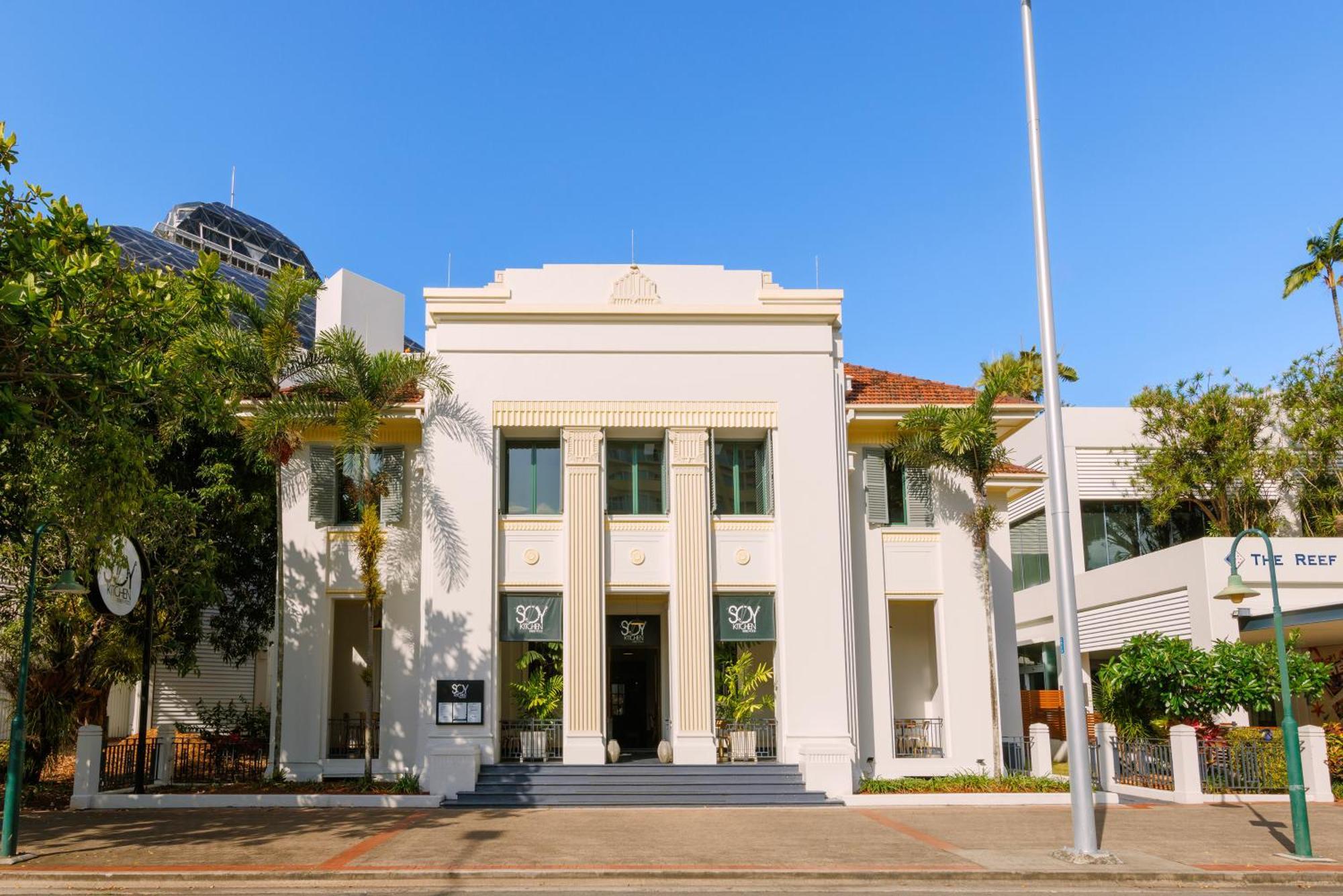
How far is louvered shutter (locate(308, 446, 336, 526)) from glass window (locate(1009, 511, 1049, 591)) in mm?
23551

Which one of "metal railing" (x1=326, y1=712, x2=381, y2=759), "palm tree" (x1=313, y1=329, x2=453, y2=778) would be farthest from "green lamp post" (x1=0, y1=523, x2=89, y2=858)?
"metal railing" (x1=326, y1=712, x2=381, y2=759)

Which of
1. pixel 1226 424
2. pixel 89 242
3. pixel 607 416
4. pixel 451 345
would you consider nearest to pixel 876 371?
pixel 607 416

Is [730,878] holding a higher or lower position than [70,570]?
lower

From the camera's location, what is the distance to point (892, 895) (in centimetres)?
1188

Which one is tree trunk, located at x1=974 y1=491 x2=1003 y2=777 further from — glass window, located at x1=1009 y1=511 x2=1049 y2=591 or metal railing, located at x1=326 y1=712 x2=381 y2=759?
glass window, located at x1=1009 y1=511 x2=1049 y2=591

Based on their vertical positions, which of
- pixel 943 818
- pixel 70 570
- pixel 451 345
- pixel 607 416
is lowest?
pixel 943 818

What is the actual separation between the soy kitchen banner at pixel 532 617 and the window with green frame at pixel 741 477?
3.94 metres

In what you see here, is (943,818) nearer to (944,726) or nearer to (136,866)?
(944,726)

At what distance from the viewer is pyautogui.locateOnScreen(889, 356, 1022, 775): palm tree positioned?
2150 centimetres

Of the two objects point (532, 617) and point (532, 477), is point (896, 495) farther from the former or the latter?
point (532, 617)

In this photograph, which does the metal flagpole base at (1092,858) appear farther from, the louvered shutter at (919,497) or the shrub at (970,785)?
the louvered shutter at (919,497)

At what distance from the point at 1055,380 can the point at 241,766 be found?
18107mm

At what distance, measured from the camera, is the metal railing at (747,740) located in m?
21.2

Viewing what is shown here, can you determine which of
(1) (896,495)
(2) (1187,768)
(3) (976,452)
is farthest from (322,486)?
(2) (1187,768)
